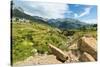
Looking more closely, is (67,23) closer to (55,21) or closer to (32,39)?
(55,21)

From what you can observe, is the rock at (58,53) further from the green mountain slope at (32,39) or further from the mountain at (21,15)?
the mountain at (21,15)

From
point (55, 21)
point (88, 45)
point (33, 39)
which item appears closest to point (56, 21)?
point (55, 21)

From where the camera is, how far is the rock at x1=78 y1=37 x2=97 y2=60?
2.54 meters

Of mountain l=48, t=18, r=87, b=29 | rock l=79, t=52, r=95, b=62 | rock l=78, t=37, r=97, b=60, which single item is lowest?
rock l=79, t=52, r=95, b=62

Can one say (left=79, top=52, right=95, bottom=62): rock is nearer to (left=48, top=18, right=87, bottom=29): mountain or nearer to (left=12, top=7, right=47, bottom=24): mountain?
(left=48, top=18, right=87, bottom=29): mountain

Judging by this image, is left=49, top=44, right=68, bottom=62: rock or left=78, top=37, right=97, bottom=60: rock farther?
left=78, top=37, right=97, bottom=60: rock

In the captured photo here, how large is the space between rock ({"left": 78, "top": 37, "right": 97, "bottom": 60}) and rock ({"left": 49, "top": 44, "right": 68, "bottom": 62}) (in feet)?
0.84

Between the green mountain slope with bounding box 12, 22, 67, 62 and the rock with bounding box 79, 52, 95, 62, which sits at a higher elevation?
the green mountain slope with bounding box 12, 22, 67, 62

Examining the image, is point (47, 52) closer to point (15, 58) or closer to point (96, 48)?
point (15, 58)

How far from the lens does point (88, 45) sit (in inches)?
101

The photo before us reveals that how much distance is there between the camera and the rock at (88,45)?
2.54 meters

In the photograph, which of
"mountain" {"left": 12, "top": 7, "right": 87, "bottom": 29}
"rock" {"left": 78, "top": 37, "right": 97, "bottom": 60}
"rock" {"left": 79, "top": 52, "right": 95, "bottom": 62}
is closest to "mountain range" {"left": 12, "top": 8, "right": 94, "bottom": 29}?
"mountain" {"left": 12, "top": 7, "right": 87, "bottom": 29}

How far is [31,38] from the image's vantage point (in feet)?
7.58
